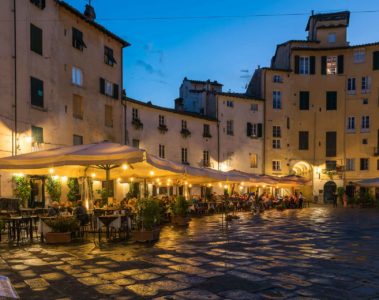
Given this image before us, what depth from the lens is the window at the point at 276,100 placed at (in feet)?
153

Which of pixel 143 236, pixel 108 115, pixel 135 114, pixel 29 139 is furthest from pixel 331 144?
pixel 143 236

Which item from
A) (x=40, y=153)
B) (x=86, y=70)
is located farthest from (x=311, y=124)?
(x=40, y=153)

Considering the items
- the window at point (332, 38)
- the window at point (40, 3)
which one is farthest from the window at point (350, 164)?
the window at point (40, 3)

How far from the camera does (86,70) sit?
1130 inches

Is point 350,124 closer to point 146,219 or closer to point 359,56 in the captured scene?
point 359,56

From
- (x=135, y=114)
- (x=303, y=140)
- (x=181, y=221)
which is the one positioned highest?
(x=135, y=114)

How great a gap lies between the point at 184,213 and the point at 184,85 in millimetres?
34979

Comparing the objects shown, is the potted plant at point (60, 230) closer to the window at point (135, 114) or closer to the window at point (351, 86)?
the window at point (135, 114)

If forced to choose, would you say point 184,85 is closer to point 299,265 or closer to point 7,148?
point 7,148

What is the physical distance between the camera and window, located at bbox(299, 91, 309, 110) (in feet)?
155

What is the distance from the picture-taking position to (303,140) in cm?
4716

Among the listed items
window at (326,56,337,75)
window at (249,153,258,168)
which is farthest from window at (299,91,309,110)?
window at (249,153,258,168)

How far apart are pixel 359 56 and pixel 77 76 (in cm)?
3215

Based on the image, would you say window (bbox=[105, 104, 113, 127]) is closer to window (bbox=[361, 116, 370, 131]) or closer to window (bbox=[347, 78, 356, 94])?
window (bbox=[347, 78, 356, 94])
